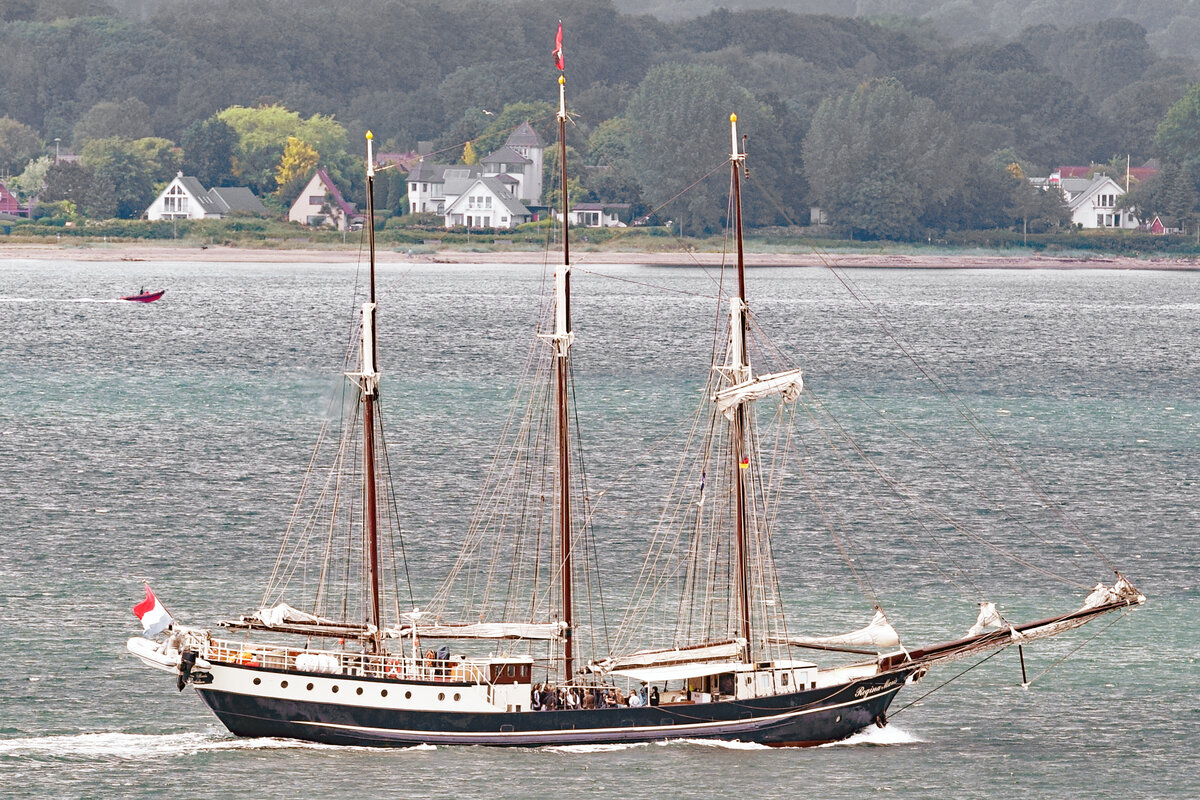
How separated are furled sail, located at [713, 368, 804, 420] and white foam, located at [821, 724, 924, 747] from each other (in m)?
9.10

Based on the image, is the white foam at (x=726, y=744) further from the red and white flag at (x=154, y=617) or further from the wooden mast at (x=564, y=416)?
the red and white flag at (x=154, y=617)

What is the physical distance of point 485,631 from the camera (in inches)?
2013

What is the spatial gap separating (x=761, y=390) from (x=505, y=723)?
11260 millimetres

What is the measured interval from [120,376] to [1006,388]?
67.9 meters

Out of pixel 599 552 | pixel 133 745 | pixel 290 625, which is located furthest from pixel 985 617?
pixel 599 552

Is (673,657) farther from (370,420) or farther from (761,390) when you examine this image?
(370,420)

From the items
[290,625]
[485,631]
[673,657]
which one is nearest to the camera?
[673,657]

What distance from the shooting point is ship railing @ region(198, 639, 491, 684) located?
4912 cm

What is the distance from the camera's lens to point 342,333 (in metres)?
198

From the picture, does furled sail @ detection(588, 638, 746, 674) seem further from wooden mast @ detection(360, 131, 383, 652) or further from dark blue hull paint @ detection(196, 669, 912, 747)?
wooden mast @ detection(360, 131, 383, 652)

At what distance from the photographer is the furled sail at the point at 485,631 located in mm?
51000

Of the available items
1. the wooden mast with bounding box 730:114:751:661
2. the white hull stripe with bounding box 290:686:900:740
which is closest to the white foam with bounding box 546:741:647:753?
the white hull stripe with bounding box 290:686:900:740

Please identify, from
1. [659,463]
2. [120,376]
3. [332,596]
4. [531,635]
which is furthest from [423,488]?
[120,376]

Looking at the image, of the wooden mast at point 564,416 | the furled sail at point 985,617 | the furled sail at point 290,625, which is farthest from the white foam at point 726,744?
the furled sail at point 290,625
